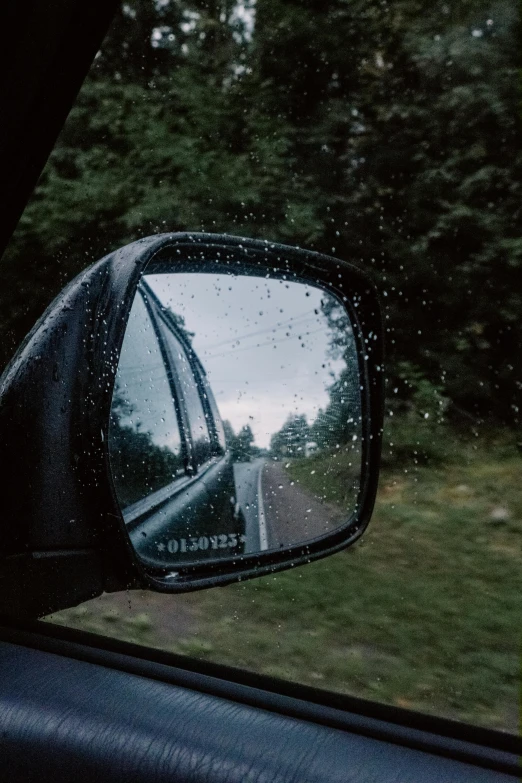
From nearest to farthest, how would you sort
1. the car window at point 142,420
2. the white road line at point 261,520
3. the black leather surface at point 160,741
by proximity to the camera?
the black leather surface at point 160,741 < the car window at point 142,420 < the white road line at point 261,520

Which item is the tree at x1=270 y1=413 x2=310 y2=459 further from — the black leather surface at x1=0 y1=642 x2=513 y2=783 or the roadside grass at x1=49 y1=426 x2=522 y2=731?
the black leather surface at x1=0 y1=642 x2=513 y2=783

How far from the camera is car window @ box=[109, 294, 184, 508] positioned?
179 centimetres

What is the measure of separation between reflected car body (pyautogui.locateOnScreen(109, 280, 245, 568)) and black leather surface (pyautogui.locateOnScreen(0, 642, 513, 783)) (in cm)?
31

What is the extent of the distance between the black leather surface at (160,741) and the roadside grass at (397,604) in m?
0.22

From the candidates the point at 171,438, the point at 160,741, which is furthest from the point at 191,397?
the point at 160,741

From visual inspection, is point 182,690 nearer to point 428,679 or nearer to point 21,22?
point 428,679

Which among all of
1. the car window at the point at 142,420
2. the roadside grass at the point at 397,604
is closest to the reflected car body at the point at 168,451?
the car window at the point at 142,420

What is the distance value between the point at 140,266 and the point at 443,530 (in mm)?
1405

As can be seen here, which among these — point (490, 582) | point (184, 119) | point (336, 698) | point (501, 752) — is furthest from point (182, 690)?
point (184, 119)

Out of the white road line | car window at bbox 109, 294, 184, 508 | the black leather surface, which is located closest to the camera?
the black leather surface

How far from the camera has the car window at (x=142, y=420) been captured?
1794mm

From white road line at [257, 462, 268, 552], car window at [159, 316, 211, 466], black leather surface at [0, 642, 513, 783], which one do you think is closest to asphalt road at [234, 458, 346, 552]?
white road line at [257, 462, 268, 552]

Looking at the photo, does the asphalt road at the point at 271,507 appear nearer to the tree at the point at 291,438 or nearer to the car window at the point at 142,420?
the tree at the point at 291,438

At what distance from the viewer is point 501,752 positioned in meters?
1.39
